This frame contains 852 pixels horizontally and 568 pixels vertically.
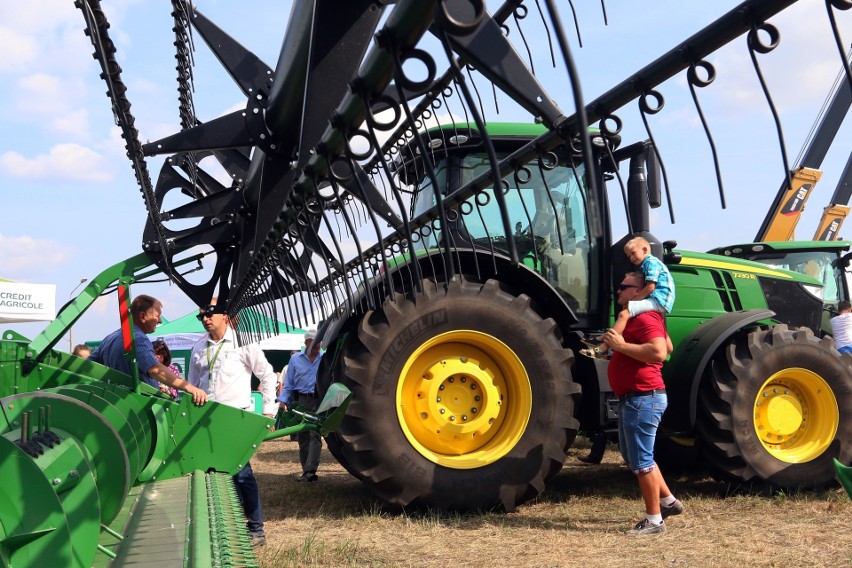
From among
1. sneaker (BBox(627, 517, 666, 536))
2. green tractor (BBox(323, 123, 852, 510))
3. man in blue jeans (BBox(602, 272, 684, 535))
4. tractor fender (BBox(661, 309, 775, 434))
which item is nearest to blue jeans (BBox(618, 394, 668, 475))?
man in blue jeans (BBox(602, 272, 684, 535))

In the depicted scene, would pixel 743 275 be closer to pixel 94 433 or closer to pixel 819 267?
pixel 819 267

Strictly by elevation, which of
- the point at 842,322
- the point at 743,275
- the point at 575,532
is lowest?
the point at 575,532

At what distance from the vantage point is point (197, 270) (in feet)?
18.6

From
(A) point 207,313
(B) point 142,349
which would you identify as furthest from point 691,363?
(B) point 142,349

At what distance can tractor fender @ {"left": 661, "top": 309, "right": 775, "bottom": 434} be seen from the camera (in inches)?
203

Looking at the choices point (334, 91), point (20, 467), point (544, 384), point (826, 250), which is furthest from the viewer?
point (826, 250)

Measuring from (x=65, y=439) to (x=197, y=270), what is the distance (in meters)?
3.20

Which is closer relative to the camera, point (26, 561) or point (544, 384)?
point (26, 561)

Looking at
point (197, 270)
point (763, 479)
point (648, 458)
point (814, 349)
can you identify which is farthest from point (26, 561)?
point (814, 349)

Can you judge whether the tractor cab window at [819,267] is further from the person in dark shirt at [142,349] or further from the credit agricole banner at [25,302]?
the credit agricole banner at [25,302]

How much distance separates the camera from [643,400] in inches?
176

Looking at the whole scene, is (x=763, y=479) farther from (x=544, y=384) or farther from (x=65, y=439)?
(x=65, y=439)

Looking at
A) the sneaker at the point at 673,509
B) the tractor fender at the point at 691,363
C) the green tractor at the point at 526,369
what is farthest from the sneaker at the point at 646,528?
the tractor fender at the point at 691,363

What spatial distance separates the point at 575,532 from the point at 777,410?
184 cm
